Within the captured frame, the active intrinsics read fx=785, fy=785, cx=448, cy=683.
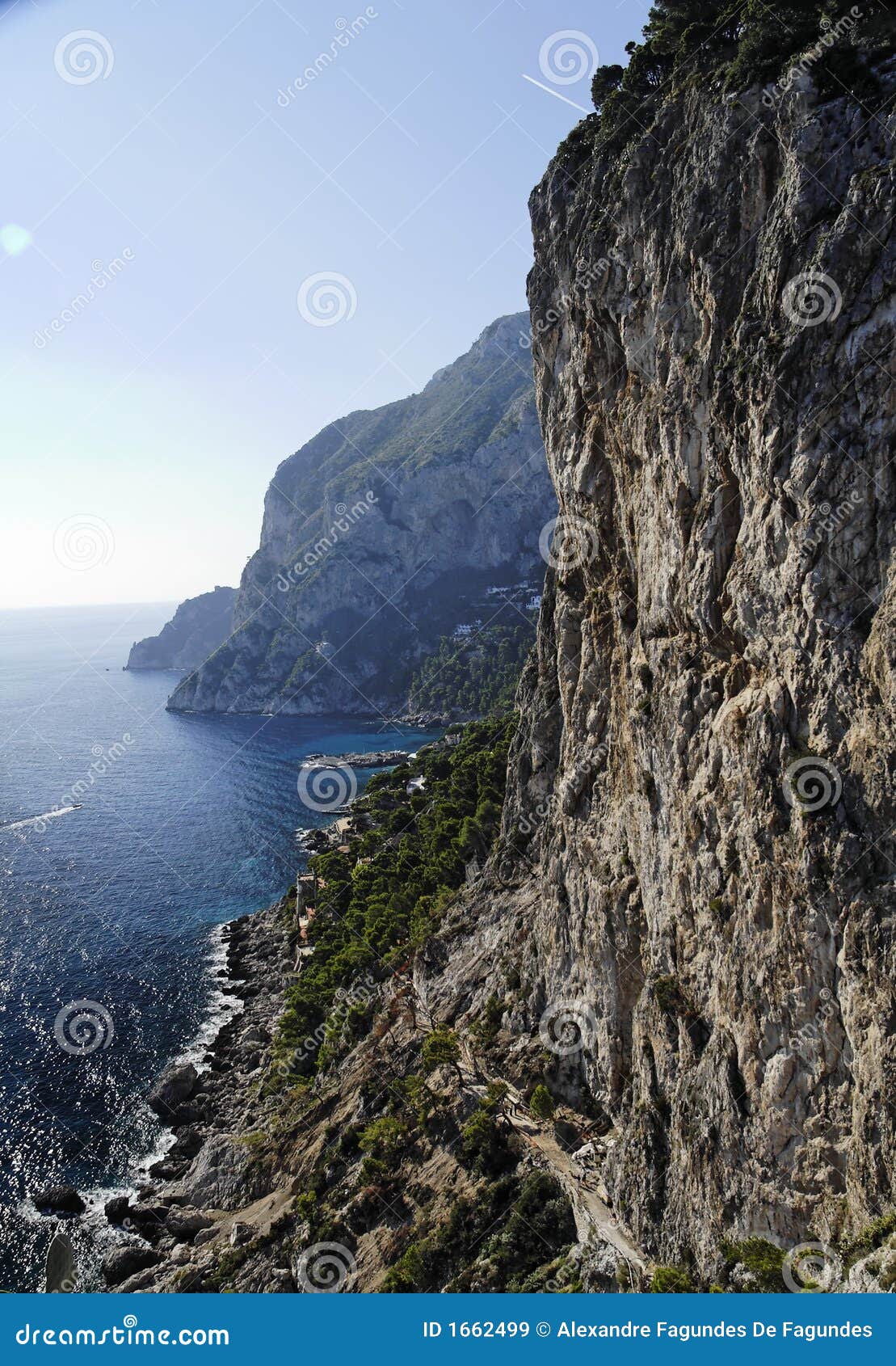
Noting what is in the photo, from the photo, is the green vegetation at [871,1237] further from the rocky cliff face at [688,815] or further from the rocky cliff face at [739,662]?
the rocky cliff face at [739,662]

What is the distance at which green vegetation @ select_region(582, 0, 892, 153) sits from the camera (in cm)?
2325

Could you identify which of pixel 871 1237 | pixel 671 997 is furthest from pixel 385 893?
pixel 871 1237

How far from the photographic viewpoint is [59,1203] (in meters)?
48.0

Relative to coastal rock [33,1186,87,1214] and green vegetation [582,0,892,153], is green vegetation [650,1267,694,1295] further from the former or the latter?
coastal rock [33,1186,87,1214]

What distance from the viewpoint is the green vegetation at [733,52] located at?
76.3ft

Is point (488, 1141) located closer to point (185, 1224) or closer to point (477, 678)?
point (185, 1224)

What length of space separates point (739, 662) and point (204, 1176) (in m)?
46.6

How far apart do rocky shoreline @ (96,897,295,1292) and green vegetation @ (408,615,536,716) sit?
358 ft

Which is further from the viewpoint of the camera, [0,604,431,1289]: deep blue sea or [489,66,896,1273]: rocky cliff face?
[0,604,431,1289]: deep blue sea

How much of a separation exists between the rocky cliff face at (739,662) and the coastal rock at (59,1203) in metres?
32.2

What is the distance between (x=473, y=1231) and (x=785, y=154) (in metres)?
42.7

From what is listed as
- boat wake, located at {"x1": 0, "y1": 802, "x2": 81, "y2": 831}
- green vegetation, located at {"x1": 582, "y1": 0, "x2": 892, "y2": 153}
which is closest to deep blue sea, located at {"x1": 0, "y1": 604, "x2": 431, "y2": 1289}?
boat wake, located at {"x1": 0, "y1": 802, "x2": 81, "y2": 831}

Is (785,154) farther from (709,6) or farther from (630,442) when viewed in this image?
(709,6)

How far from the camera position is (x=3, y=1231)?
46.2 m
